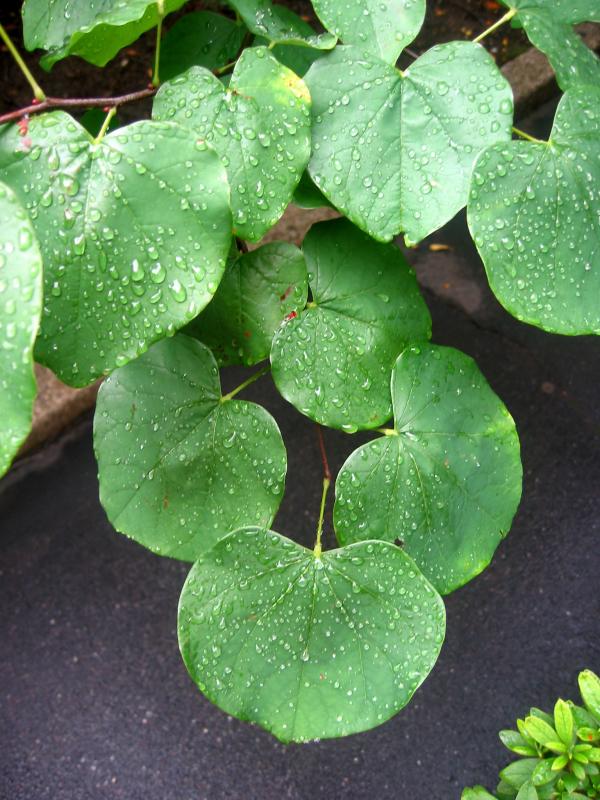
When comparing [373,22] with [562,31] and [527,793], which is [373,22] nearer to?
[562,31]

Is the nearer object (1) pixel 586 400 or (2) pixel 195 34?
(2) pixel 195 34

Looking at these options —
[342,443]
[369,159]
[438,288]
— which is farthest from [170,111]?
[438,288]

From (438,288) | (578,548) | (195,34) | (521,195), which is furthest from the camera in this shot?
(438,288)

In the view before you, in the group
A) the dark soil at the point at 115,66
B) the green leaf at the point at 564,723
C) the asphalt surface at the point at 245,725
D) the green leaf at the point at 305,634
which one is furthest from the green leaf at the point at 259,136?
the dark soil at the point at 115,66

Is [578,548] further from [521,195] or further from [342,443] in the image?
[521,195]

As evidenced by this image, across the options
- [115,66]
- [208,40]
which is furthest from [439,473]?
[115,66]

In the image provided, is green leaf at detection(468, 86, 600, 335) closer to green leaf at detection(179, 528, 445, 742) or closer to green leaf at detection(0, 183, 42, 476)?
green leaf at detection(179, 528, 445, 742)
